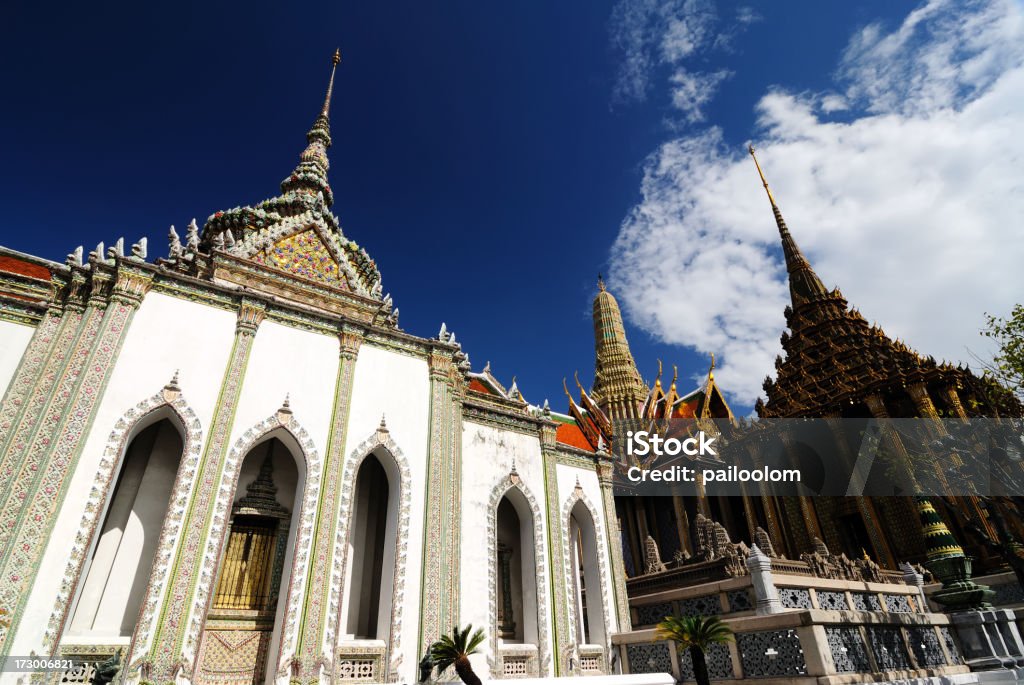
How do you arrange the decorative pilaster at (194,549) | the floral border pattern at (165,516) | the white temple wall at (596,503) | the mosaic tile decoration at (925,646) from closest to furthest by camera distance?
1. the floral border pattern at (165,516)
2. the decorative pilaster at (194,549)
3. the mosaic tile decoration at (925,646)
4. the white temple wall at (596,503)

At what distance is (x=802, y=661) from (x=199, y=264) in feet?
46.1

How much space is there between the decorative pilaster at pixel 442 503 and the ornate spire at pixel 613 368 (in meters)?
14.6

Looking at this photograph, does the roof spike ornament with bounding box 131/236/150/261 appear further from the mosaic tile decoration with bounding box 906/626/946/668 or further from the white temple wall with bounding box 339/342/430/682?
the mosaic tile decoration with bounding box 906/626/946/668

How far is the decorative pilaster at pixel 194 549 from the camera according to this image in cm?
786

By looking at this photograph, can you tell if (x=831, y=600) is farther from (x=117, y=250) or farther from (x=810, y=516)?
(x=117, y=250)

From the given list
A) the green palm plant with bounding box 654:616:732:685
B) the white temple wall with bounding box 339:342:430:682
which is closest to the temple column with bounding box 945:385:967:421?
the green palm plant with bounding box 654:616:732:685

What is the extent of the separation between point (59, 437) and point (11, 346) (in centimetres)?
222

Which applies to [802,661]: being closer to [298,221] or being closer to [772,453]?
[298,221]

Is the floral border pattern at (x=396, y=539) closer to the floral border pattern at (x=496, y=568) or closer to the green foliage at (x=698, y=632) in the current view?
the floral border pattern at (x=496, y=568)

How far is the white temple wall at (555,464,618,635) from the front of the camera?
12.9m

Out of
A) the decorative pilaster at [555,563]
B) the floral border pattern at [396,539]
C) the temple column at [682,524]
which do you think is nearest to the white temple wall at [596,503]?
the decorative pilaster at [555,563]

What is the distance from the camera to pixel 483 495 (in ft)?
40.5

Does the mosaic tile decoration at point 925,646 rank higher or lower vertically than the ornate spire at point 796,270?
lower

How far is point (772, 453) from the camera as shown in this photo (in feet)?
77.0
